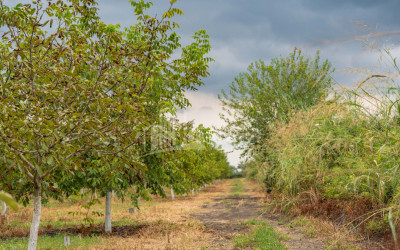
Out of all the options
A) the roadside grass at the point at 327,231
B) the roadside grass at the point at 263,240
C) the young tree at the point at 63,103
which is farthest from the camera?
the roadside grass at the point at 263,240

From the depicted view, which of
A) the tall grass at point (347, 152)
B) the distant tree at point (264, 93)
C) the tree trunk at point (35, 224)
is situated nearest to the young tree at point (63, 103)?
the tree trunk at point (35, 224)

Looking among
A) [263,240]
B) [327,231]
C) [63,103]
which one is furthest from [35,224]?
[327,231]

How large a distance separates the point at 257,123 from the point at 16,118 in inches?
695

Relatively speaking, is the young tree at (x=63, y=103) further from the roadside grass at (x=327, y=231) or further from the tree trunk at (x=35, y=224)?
the roadside grass at (x=327, y=231)

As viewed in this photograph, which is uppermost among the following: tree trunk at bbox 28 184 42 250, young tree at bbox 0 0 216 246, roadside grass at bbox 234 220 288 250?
young tree at bbox 0 0 216 246

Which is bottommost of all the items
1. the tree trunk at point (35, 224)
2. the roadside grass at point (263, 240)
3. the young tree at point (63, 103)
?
the roadside grass at point (263, 240)

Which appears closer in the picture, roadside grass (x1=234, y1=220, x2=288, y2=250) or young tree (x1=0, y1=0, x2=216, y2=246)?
young tree (x1=0, y1=0, x2=216, y2=246)

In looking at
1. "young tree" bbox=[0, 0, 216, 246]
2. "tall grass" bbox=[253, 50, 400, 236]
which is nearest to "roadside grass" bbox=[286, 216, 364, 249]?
"tall grass" bbox=[253, 50, 400, 236]

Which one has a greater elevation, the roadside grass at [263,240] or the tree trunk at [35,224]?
the tree trunk at [35,224]

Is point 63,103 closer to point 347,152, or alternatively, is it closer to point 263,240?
point 263,240

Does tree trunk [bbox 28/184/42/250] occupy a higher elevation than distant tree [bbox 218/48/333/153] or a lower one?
lower

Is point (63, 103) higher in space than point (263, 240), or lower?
higher

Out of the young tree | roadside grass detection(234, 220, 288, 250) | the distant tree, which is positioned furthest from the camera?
the distant tree

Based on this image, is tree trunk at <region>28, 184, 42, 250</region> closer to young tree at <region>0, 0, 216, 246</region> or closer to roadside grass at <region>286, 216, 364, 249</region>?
young tree at <region>0, 0, 216, 246</region>
